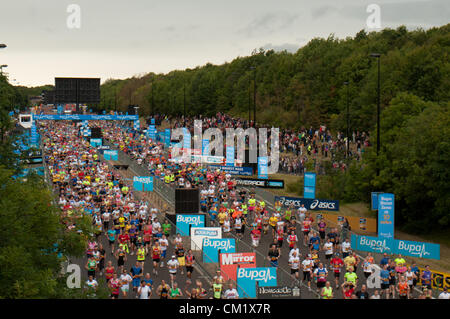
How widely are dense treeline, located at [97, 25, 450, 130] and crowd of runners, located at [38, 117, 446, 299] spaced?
90.8ft

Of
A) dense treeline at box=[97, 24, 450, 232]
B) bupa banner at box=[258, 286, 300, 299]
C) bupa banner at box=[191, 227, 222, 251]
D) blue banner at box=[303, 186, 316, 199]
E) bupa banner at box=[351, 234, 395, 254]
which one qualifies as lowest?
bupa banner at box=[351, 234, 395, 254]

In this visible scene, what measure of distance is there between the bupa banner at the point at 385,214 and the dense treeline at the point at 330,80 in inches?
1366

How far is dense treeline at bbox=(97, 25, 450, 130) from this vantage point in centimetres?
6619

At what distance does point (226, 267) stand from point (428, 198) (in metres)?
16.6

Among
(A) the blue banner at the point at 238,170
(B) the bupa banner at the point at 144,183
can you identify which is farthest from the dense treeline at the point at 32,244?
(A) the blue banner at the point at 238,170

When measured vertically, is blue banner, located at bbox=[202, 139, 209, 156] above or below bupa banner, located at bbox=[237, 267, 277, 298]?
above

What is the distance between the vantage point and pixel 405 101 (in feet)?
137

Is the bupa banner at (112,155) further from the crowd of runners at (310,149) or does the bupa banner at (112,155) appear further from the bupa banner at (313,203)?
the bupa banner at (313,203)

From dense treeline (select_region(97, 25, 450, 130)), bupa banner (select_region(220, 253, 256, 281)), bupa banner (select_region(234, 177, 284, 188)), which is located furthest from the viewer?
dense treeline (select_region(97, 25, 450, 130))

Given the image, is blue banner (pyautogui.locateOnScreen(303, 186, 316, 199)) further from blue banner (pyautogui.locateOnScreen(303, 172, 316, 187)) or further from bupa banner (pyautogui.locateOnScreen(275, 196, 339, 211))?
bupa banner (pyautogui.locateOnScreen(275, 196, 339, 211))

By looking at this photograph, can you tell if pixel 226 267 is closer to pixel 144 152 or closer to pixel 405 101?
Answer: pixel 405 101

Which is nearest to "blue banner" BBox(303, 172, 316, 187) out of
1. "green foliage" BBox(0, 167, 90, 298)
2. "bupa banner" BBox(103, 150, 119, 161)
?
"green foliage" BBox(0, 167, 90, 298)
